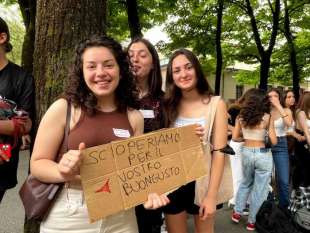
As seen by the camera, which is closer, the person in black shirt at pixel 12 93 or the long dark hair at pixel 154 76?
the person in black shirt at pixel 12 93

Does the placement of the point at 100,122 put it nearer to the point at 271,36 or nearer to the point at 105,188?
the point at 105,188

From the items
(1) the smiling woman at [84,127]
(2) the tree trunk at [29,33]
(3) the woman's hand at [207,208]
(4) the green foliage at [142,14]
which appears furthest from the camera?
(4) the green foliage at [142,14]

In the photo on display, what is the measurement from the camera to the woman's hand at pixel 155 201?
6.56ft

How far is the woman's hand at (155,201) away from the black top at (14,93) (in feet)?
3.27

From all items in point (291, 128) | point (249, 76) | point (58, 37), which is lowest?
point (291, 128)

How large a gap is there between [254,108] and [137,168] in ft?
12.2

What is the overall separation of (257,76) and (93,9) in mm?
21969

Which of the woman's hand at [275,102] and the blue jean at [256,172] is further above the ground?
the woman's hand at [275,102]

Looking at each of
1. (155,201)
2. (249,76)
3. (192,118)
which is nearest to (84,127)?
(155,201)

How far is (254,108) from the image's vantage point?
215 inches

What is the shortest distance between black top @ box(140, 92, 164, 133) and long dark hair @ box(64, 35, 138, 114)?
59cm

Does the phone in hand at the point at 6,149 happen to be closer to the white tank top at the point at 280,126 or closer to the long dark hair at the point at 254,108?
the long dark hair at the point at 254,108

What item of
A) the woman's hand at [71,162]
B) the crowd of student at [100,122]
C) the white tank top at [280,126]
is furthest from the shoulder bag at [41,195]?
the white tank top at [280,126]

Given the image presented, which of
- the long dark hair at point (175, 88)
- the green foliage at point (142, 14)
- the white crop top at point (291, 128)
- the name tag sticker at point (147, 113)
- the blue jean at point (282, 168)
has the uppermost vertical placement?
the green foliage at point (142, 14)
